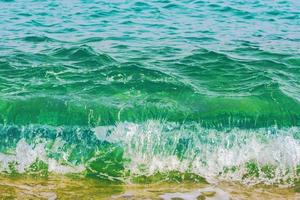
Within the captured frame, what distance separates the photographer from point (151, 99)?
10.9m

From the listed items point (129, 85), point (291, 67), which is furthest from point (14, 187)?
point (291, 67)

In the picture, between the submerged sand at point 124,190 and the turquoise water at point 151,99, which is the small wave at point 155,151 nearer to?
the turquoise water at point 151,99

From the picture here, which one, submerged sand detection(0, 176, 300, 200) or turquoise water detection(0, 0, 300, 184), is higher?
turquoise water detection(0, 0, 300, 184)

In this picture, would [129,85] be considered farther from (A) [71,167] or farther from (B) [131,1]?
(B) [131,1]

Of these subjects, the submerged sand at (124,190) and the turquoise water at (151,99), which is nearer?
the submerged sand at (124,190)

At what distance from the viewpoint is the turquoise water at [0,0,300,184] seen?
8594 mm

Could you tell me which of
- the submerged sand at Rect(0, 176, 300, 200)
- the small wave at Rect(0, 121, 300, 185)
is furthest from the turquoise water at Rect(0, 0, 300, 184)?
the submerged sand at Rect(0, 176, 300, 200)

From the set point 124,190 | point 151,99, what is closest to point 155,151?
point 124,190

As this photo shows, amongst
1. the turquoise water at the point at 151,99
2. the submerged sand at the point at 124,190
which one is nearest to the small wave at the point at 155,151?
the turquoise water at the point at 151,99

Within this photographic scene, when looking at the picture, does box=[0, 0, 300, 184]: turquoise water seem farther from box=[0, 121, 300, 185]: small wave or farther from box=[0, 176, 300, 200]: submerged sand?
box=[0, 176, 300, 200]: submerged sand

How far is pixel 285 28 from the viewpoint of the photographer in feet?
56.3

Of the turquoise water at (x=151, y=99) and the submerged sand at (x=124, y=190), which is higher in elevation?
the turquoise water at (x=151, y=99)

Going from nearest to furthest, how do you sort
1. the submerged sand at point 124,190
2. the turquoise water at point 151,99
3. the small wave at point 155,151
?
the submerged sand at point 124,190
the small wave at point 155,151
the turquoise water at point 151,99

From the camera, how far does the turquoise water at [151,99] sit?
338 inches
